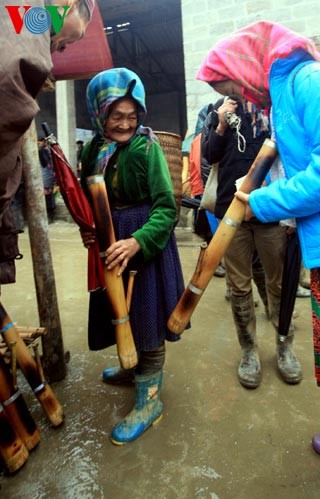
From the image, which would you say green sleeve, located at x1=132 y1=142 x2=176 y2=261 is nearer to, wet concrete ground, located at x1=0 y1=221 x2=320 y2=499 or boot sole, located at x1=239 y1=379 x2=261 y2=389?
wet concrete ground, located at x1=0 y1=221 x2=320 y2=499

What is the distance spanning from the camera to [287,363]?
201 centimetres

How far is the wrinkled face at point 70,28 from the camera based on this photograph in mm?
1064

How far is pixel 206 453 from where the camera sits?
4.82 feet

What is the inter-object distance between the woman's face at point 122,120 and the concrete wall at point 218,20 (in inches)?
173

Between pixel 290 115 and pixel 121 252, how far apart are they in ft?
2.73

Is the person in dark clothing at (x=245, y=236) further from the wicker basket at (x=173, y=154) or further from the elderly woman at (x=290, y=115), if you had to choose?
the elderly woman at (x=290, y=115)

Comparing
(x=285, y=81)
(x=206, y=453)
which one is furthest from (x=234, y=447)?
(x=285, y=81)

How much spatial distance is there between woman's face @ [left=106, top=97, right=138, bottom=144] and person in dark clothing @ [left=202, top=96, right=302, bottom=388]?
0.57 metres

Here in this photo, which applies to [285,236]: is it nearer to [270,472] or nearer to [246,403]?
[246,403]

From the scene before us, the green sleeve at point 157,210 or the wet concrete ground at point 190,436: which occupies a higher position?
the green sleeve at point 157,210

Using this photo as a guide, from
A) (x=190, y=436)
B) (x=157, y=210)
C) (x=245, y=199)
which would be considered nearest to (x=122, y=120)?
(x=157, y=210)

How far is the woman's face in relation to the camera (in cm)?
147

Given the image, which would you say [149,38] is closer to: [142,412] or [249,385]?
[249,385]

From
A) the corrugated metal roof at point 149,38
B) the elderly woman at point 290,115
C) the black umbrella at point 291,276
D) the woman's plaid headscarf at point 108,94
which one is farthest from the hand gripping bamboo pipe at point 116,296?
the corrugated metal roof at point 149,38
